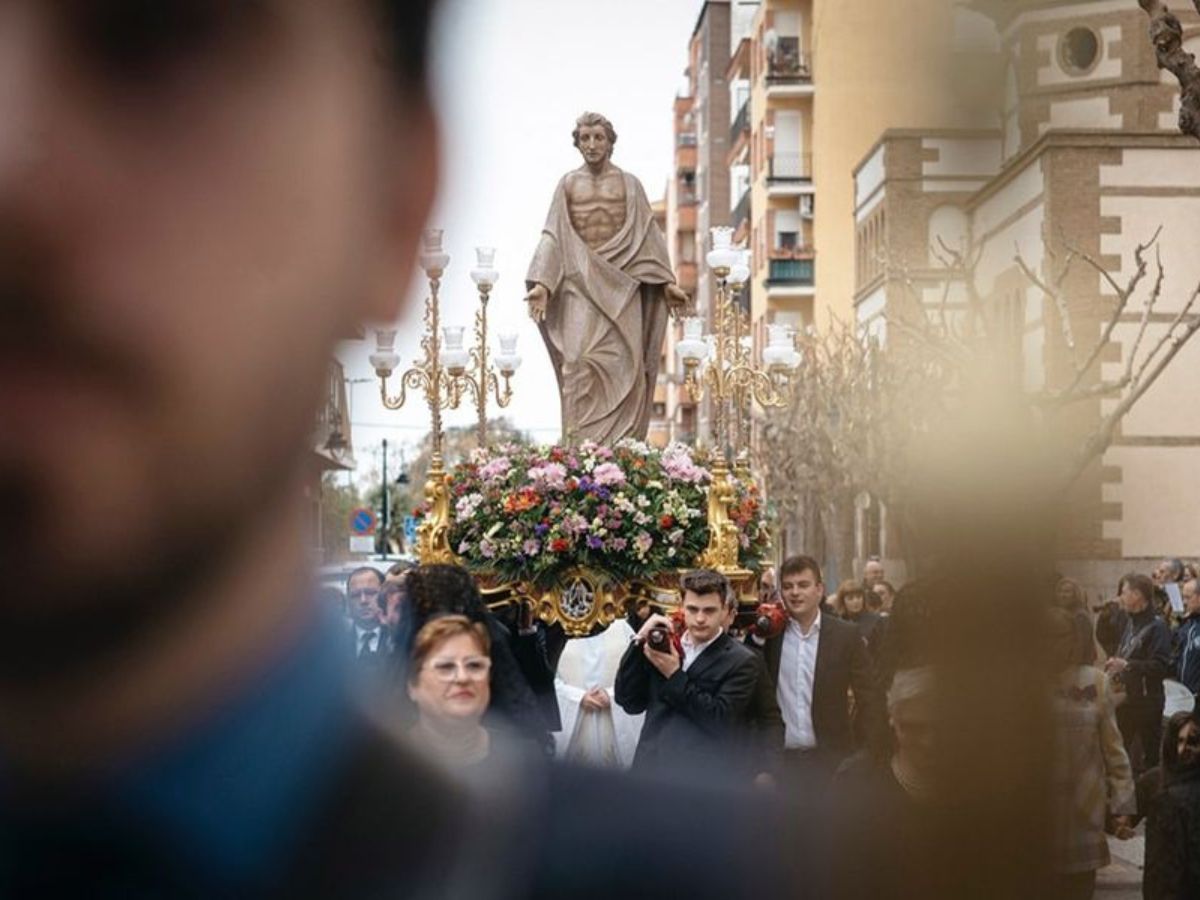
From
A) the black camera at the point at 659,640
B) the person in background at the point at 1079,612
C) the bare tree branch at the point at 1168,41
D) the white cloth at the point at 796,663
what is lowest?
the white cloth at the point at 796,663

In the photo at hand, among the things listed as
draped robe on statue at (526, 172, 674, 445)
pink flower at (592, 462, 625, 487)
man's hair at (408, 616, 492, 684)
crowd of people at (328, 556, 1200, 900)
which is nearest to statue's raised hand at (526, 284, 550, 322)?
draped robe on statue at (526, 172, 674, 445)

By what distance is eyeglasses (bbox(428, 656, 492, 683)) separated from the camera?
1878mm

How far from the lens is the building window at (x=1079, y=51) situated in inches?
21.5

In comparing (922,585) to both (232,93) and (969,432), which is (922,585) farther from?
(232,93)

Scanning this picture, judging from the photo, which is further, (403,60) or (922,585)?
(403,60)

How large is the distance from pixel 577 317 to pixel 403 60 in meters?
10.7

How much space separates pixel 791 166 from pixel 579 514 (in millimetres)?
9026

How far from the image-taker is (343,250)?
67cm

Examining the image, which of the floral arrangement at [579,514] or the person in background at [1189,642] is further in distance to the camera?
the person in background at [1189,642]

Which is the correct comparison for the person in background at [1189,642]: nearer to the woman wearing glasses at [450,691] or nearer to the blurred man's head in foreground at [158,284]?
the woman wearing glasses at [450,691]

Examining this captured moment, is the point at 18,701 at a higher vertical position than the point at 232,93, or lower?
lower

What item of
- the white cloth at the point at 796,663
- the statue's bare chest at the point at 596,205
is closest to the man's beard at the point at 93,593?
the white cloth at the point at 796,663

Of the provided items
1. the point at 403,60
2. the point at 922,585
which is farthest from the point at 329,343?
the point at 922,585

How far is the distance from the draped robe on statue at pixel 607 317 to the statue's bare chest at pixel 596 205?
0.16ft
